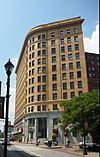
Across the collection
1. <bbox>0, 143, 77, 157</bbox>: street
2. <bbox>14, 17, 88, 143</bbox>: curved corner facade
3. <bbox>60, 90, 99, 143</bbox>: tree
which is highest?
<bbox>14, 17, 88, 143</bbox>: curved corner facade

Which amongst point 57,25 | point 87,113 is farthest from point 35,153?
point 57,25

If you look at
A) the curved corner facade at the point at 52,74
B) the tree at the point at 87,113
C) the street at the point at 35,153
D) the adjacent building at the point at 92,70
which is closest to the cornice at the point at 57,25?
the curved corner facade at the point at 52,74

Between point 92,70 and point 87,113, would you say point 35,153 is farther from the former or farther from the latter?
point 92,70

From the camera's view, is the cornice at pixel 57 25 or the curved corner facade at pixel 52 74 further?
the cornice at pixel 57 25

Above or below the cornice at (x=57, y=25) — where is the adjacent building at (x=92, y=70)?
below

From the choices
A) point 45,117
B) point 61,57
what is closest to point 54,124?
point 45,117

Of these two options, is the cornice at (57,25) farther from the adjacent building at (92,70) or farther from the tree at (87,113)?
the tree at (87,113)

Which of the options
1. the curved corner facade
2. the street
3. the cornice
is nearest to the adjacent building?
the curved corner facade

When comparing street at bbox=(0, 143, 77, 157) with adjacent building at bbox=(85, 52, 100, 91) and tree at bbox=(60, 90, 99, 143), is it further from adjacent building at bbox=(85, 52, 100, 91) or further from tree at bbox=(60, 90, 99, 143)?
adjacent building at bbox=(85, 52, 100, 91)

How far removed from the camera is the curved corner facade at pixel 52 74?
65.2 m

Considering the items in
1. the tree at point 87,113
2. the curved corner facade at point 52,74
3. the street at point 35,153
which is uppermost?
the curved corner facade at point 52,74

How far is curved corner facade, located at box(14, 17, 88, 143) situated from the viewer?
214 ft

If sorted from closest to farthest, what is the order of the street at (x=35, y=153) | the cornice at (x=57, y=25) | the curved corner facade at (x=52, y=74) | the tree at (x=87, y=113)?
1. the street at (x=35, y=153)
2. the tree at (x=87, y=113)
3. the curved corner facade at (x=52, y=74)
4. the cornice at (x=57, y=25)

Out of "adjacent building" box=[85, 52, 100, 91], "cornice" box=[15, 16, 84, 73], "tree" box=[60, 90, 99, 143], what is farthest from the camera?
"cornice" box=[15, 16, 84, 73]
